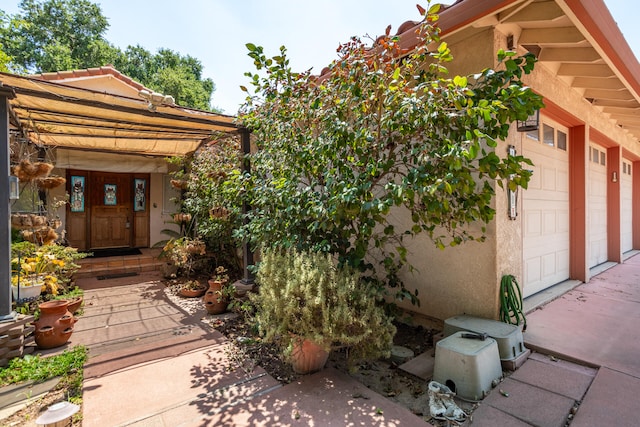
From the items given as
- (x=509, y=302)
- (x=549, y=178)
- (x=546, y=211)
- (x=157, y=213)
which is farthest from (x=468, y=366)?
(x=157, y=213)

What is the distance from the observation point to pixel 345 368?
3.34 metres

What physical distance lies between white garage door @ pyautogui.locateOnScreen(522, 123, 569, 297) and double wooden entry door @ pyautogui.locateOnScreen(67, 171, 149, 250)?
9765 millimetres

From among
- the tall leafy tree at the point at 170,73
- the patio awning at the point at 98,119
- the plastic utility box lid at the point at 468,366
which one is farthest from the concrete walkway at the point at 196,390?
the tall leafy tree at the point at 170,73

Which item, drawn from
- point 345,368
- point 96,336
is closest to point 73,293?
point 96,336

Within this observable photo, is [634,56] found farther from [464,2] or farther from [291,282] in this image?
[291,282]

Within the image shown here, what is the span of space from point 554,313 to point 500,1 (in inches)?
153

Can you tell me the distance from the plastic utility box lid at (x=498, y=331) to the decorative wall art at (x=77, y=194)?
31.6 ft

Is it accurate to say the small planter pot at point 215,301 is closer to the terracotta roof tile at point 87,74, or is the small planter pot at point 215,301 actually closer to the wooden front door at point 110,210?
the wooden front door at point 110,210

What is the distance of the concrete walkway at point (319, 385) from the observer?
2.42 metres

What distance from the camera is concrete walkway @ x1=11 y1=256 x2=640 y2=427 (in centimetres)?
242

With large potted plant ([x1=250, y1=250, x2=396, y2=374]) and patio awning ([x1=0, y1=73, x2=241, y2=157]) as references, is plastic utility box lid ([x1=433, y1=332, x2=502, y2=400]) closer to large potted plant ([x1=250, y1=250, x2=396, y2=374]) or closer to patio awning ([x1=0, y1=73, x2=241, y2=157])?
large potted plant ([x1=250, y1=250, x2=396, y2=374])

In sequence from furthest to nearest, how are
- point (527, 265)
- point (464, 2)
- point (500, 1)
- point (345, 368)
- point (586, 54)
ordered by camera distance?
point (527, 265) → point (586, 54) → point (345, 368) → point (464, 2) → point (500, 1)

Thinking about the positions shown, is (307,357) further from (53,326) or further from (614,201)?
(614,201)

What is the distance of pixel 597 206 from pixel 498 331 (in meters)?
6.23
